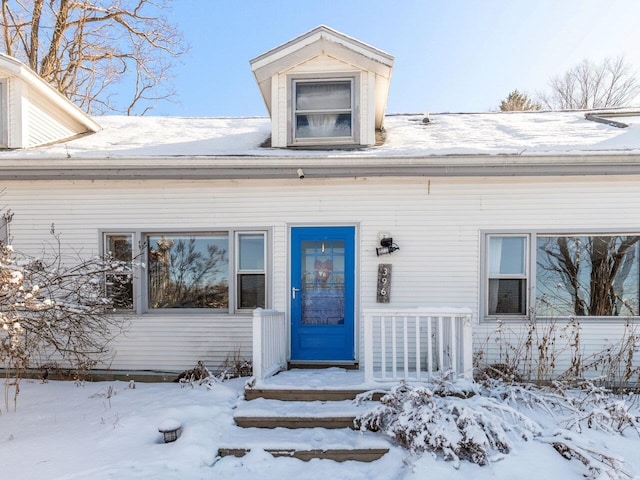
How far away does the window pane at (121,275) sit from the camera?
5.59 m

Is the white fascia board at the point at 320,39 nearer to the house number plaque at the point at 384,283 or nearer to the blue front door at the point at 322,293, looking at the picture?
the blue front door at the point at 322,293

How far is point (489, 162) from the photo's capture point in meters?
5.08

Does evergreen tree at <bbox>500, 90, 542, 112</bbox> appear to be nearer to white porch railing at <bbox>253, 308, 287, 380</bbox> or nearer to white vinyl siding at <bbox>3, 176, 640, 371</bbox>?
white vinyl siding at <bbox>3, 176, 640, 371</bbox>

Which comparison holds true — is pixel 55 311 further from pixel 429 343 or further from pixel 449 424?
pixel 449 424

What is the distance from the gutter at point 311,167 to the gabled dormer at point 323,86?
77cm

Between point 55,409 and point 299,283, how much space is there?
3.33 m

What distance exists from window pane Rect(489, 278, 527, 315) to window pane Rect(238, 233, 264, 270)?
3.40 m

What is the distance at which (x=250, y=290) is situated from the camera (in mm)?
5645

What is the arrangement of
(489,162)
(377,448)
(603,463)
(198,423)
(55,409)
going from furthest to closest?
(489,162), (55,409), (198,423), (377,448), (603,463)

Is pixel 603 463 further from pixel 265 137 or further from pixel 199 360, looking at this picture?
pixel 265 137

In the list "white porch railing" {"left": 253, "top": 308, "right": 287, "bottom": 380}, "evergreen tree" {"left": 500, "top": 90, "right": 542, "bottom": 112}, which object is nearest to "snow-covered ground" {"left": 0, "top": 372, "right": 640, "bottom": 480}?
"white porch railing" {"left": 253, "top": 308, "right": 287, "bottom": 380}

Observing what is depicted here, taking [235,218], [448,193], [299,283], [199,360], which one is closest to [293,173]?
[235,218]

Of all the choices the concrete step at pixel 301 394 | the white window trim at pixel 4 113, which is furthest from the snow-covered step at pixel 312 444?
the white window trim at pixel 4 113

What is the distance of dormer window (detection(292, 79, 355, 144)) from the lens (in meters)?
5.93
